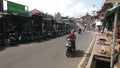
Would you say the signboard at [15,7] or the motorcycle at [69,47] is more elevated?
the signboard at [15,7]

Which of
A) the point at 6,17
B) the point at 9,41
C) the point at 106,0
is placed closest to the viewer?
the point at 106,0

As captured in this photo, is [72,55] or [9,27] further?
[9,27]

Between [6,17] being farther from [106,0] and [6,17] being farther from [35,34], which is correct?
[106,0]

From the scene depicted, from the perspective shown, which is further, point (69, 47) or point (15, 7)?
point (15, 7)

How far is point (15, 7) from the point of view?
24.3 meters

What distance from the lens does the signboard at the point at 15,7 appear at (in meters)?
23.0

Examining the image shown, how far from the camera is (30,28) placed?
26.7m

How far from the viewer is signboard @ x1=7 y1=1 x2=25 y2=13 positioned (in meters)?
23.0

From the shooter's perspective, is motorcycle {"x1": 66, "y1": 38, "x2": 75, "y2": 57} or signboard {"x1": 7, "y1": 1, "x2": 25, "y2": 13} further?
signboard {"x1": 7, "y1": 1, "x2": 25, "y2": 13}

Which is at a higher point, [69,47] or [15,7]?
[15,7]

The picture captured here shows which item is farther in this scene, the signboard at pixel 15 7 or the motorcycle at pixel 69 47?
the signboard at pixel 15 7

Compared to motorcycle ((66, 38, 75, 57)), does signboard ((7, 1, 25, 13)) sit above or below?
above

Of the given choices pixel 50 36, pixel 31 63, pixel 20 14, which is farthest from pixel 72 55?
pixel 50 36

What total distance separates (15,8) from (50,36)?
1009cm
